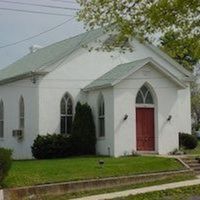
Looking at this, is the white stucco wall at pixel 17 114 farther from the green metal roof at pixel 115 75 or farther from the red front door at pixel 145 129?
the red front door at pixel 145 129

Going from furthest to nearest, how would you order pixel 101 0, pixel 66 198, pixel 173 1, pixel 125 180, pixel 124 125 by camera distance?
pixel 124 125 < pixel 125 180 < pixel 66 198 < pixel 101 0 < pixel 173 1

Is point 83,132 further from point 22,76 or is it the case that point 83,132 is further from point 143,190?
point 143,190

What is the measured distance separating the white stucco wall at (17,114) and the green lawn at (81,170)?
22.2ft

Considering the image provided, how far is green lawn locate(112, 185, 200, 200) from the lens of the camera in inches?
725

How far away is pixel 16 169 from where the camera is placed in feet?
76.9

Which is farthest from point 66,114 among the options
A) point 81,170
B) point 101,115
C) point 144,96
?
point 81,170

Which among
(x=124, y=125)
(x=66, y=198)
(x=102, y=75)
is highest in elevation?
(x=102, y=75)

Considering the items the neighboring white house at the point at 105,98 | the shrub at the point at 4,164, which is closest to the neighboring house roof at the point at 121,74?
the neighboring white house at the point at 105,98

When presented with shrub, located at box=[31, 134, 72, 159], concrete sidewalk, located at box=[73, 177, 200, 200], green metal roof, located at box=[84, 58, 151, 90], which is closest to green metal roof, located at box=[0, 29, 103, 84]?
green metal roof, located at box=[84, 58, 151, 90]

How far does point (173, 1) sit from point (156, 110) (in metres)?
14.5

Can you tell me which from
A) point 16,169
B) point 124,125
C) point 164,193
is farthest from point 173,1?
point 124,125

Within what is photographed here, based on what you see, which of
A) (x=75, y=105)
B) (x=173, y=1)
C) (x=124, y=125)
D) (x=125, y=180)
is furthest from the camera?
(x=75, y=105)

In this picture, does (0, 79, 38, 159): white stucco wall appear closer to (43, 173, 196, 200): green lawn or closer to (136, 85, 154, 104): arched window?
(136, 85, 154, 104): arched window

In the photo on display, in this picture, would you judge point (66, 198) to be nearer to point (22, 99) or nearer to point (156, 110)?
point (156, 110)
